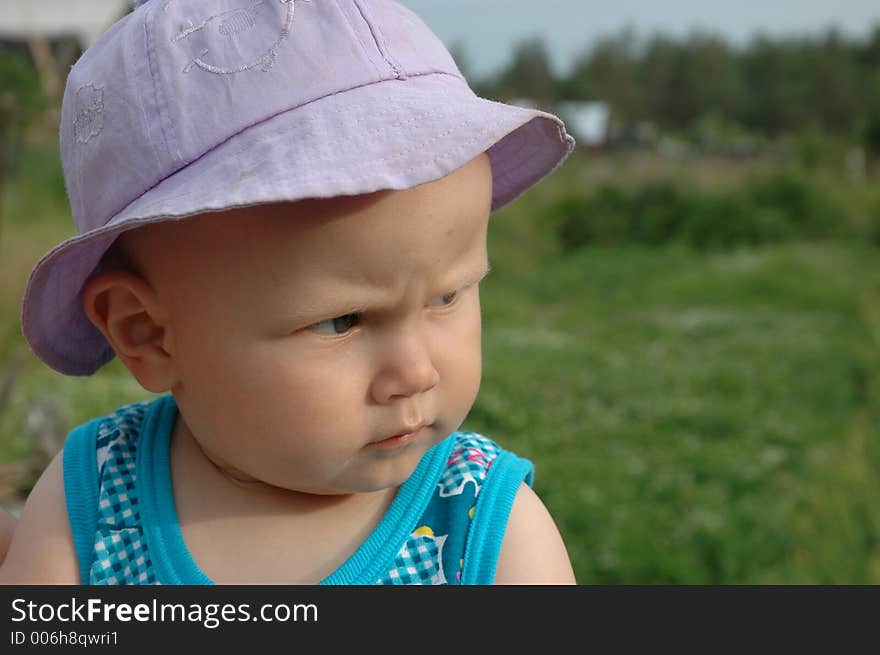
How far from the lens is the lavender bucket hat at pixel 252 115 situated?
136cm

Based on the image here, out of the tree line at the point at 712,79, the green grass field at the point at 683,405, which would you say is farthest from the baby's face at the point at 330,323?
the tree line at the point at 712,79

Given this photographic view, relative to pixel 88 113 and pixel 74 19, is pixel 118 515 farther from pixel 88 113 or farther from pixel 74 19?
pixel 74 19

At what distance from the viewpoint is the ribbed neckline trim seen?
1.56 metres

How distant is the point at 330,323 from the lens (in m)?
1.41

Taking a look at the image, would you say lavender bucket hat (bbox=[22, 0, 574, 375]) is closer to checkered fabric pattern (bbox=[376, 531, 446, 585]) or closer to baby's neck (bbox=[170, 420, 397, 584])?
baby's neck (bbox=[170, 420, 397, 584])

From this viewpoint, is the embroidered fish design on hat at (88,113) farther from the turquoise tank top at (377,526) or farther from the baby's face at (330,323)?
the turquoise tank top at (377,526)

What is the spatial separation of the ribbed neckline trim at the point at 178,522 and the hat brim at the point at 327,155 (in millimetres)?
294

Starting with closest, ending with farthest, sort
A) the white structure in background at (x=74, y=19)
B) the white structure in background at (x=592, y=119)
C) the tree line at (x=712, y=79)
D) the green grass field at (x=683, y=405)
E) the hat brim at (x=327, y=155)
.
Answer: the hat brim at (x=327, y=155) < the green grass field at (x=683, y=405) < the white structure in background at (x=74, y=19) < the white structure in background at (x=592, y=119) < the tree line at (x=712, y=79)

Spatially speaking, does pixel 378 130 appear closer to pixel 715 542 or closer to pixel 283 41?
pixel 283 41

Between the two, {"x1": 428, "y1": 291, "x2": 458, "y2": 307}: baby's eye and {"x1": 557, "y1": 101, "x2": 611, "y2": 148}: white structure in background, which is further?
{"x1": 557, "y1": 101, "x2": 611, "y2": 148}: white structure in background

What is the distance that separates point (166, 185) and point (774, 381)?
6286 millimetres

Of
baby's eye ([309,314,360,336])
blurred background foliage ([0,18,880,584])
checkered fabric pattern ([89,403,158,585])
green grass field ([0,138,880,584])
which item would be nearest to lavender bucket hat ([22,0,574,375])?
baby's eye ([309,314,360,336])

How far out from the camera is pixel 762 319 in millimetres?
9883

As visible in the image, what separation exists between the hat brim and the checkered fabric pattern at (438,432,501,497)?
49 centimetres
